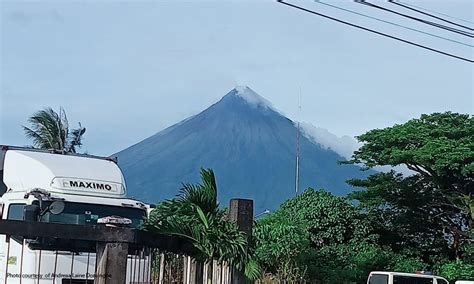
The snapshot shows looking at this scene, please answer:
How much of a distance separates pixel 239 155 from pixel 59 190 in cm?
8985

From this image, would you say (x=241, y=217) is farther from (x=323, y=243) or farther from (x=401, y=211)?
(x=401, y=211)

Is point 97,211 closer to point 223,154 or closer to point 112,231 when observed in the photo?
point 112,231

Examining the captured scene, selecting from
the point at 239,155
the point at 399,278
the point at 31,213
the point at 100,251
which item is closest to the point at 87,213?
the point at 31,213

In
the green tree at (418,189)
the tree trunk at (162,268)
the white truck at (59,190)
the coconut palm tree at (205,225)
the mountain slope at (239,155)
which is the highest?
the mountain slope at (239,155)

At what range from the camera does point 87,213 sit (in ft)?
36.3

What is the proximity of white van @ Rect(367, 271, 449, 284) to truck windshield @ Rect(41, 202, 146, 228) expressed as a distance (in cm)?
777

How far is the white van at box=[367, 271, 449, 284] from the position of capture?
1728cm

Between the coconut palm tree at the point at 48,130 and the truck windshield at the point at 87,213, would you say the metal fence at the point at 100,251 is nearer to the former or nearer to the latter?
the truck windshield at the point at 87,213

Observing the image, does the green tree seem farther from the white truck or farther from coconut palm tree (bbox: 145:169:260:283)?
coconut palm tree (bbox: 145:169:260:283)

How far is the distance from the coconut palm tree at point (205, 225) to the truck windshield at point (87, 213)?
210cm

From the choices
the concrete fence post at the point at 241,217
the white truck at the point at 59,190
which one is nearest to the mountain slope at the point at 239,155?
the white truck at the point at 59,190

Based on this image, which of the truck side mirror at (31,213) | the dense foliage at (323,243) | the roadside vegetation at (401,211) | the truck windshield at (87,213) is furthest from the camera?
the roadside vegetation at (401,211)

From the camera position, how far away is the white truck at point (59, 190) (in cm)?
1065

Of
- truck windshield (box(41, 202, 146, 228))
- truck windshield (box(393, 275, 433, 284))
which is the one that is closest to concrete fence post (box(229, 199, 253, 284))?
truck windshield (box(41, 202, 146, 228))
